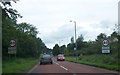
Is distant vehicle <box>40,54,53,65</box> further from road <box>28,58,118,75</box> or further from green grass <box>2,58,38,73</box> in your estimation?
road <box>28,58,118,75</box>

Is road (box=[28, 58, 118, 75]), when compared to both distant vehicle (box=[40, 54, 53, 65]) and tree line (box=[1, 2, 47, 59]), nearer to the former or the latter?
tree line (box=[1, 2, 47, 59])

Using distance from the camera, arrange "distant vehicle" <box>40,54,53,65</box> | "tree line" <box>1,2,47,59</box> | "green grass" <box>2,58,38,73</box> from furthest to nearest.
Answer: "distant vehicle" <box>40,54,53,65</box> → "green grass" <box>2,58,38,73</box> → "tree line" <box>1,2,47,59</box>

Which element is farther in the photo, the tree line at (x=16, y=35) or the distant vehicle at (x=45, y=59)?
the distant vehicle at (x=45, y=59)

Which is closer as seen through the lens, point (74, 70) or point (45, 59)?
point (74, 70)

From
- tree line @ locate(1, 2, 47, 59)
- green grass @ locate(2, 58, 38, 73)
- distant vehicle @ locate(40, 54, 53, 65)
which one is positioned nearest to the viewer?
tree line @ locate(1, 2, 47, 59)

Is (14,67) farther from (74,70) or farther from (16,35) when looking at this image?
(16,35)

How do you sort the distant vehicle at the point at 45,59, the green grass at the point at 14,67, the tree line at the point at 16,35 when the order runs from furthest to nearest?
the distant vehicle at the point at 45,59
the green grass at the point at 14,67
the tree line at the point at 16,35

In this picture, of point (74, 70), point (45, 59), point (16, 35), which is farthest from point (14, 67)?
point (16, 35)

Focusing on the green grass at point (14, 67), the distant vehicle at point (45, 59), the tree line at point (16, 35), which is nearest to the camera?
the tree line at point (16, 35)

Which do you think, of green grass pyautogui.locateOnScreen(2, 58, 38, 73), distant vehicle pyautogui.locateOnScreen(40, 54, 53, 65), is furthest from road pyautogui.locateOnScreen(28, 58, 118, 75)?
distant vehicle pyautogui.locateOnScreen(40, 54, 53, 65)

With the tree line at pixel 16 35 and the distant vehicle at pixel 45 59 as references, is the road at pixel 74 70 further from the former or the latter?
the distant vehicle at pixel 45 59

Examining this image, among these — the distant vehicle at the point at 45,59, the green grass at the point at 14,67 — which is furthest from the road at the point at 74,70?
the distant vehicle at the point at 45,59

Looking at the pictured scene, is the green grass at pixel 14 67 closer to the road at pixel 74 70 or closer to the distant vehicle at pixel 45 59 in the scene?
the road at pixel 74 70

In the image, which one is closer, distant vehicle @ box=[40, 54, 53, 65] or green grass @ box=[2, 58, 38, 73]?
green grass @ box=[2, 58, 38, 73]
